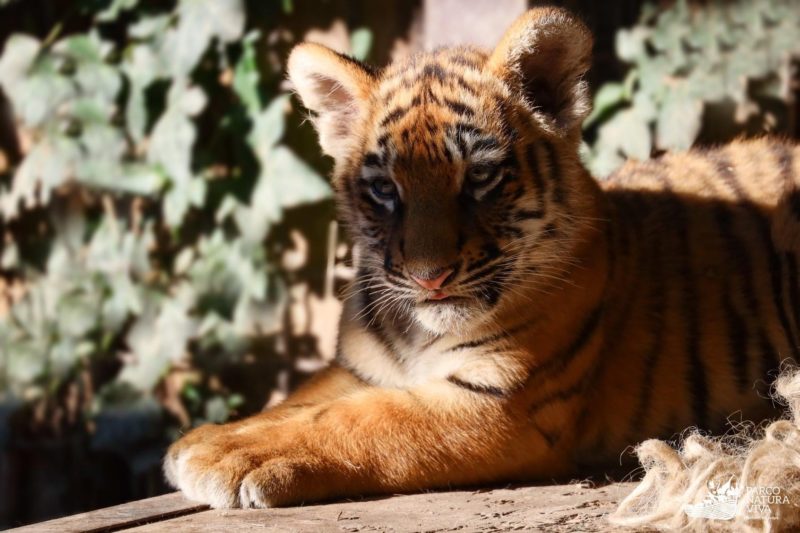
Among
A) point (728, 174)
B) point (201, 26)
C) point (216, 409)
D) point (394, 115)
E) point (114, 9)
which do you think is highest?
point (114, 9)

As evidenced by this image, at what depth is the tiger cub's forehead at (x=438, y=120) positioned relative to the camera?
2371 millimetres

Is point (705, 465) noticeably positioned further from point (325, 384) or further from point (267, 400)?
point (267, 400)

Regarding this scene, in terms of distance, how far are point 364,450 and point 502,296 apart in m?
0.49

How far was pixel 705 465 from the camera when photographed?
1966mm

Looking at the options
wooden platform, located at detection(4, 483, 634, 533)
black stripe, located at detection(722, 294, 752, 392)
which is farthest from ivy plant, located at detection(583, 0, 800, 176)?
wooden platform, located at detection(4, 483, 634, 533)

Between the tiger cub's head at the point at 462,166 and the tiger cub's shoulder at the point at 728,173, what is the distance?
54cm

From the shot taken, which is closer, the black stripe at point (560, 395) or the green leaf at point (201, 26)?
the black stripe at point (560, 395)

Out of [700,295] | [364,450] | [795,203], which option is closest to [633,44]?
[795,203]

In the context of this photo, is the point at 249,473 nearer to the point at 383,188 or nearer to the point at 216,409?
the point at 383,188

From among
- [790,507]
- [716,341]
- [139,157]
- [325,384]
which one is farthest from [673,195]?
[139,157]

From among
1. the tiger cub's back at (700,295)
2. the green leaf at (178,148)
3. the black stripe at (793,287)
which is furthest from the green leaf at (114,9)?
the black stripe at (793,287)

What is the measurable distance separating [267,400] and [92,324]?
887 millimetres

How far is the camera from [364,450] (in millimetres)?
2232

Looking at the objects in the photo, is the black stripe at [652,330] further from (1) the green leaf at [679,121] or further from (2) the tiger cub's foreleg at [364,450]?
(1) the green leaf at [679,121]
